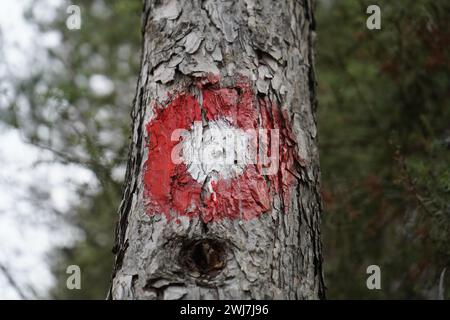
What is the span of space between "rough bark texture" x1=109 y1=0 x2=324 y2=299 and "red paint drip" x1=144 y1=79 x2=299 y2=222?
3 cm

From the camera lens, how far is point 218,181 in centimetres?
223

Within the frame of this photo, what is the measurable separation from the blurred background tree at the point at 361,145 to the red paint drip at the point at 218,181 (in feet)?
3.95

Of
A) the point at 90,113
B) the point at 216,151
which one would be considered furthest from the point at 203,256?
the point at 90,113

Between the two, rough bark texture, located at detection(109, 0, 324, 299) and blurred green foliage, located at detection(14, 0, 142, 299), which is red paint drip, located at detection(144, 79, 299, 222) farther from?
blurred green foliage, located at detection(14, 0, 142, 299)

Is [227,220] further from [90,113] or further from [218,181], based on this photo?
[90,113]

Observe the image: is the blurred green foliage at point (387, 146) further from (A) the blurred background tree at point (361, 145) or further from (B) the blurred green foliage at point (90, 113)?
(B) the blurred green foliage at point (90, 113)

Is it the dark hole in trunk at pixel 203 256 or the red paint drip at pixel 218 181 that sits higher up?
the red paint drip at pixel 218 181

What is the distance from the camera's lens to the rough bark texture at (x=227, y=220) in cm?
211

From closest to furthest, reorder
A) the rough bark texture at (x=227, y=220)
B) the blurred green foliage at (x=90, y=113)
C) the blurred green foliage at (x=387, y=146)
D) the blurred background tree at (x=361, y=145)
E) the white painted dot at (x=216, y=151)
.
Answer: the rough bark texture at (x=227, y=220), the white painted dot at (x=216, y=151), the blurred green foliage at (x=387, y=146), the blurred background tree at (x=361, y=145), the blurred green foliage at (x=90, y=113)

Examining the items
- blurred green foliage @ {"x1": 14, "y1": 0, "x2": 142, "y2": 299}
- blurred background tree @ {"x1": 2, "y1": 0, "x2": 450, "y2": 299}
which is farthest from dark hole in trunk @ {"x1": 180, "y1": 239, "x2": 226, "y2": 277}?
blurred green foliage @ {"x1": 14, "y1": 0, "x2": 142, "y2": 299}

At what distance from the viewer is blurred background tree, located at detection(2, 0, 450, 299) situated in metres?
3.65

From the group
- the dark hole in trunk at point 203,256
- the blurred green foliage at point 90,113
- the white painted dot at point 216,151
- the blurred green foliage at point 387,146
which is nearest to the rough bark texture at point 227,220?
the dark hole in trunk at point 203,256
